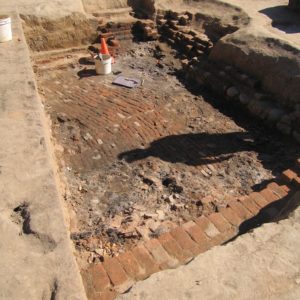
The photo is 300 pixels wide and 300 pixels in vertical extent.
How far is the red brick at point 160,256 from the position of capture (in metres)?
2.58

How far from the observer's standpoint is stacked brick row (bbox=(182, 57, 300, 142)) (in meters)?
4.81

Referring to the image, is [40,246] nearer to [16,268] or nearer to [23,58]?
[16,268]

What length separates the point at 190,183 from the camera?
391 centimetres

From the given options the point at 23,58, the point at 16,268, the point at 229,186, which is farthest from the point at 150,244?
the point at 23,58

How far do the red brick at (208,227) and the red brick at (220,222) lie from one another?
3 cm

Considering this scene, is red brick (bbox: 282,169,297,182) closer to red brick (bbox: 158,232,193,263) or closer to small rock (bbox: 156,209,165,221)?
small rock (bbox: 156,209,165,221)

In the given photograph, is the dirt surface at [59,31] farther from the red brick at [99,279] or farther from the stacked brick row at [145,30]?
the red brick at [99,279]

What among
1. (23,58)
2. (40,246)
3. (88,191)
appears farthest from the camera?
(23,58)

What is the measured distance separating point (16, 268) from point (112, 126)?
9.81 ft

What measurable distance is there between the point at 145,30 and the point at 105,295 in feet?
19.9

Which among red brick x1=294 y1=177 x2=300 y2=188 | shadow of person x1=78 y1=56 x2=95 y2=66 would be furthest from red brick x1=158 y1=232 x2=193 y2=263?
shadow of person x1=78 y1=56 x2=95 y2=66

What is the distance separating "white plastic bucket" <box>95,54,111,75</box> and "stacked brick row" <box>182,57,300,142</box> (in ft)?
4.54

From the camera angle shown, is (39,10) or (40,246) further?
(39,10)

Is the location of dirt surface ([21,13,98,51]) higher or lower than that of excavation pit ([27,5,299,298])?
higher
